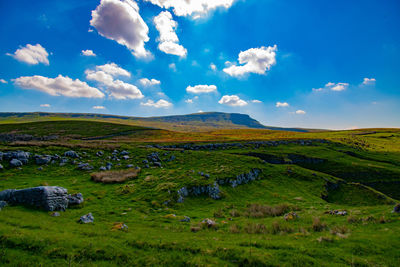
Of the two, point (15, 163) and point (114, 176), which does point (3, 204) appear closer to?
point (114, 176)

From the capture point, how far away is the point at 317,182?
127 feet

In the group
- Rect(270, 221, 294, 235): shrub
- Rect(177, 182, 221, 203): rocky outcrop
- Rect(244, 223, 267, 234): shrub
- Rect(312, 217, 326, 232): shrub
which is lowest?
Rect(177, 182, 221, 203): rocky outcrop

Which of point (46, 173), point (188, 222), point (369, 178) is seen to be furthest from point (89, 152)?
point (369, 178)

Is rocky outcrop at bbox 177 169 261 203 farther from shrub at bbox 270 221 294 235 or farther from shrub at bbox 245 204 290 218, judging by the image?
shrub at bbox 270 221 294 235

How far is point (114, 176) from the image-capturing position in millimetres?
27656

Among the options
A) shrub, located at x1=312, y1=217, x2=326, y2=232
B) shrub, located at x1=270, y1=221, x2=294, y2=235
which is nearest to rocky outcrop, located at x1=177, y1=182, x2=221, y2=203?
shrub, located at x1=270, y1=221, x2=294, y2=235

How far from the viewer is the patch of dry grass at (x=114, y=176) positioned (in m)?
26.0

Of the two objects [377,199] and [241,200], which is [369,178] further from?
[241,200]

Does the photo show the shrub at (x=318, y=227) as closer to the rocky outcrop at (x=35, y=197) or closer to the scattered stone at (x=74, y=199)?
the scattered stone at (x=74, y=199)

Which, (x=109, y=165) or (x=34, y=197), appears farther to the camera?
(x=109, y=165)

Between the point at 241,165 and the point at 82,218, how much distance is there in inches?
1222

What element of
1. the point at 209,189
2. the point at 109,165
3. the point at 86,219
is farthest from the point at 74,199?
the point at 209,189

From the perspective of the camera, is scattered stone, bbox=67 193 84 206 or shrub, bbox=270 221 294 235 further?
scattered stone, bbox=67 193 84 206

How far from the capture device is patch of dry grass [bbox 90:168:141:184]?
85.2 ft
